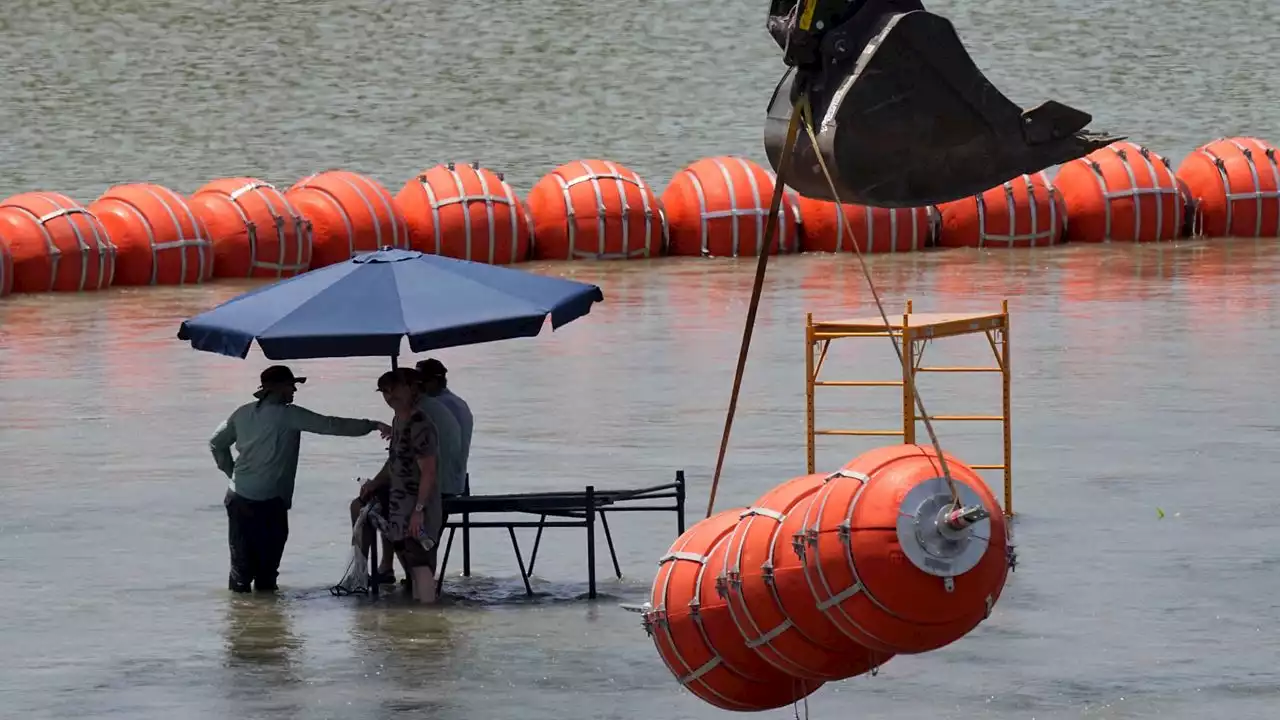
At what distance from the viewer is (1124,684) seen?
1147 cm

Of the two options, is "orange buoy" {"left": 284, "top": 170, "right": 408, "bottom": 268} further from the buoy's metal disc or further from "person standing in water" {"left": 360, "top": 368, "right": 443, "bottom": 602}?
the buoy's metal disc

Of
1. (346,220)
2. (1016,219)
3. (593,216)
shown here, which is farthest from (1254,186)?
(346,220)

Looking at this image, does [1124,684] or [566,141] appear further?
[566,141]

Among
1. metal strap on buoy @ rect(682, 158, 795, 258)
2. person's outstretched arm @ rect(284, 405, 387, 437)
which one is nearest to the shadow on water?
person's outstretched arm @ rect(284, 405, 387, 437)

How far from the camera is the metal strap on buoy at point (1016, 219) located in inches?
1388

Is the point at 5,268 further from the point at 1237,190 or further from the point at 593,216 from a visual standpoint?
the point at 1237,190

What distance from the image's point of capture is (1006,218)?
116 ft

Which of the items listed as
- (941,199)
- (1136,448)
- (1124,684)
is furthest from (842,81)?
(1136,448)

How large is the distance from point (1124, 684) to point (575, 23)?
49.8 meters

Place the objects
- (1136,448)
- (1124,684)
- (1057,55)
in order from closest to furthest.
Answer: (1124,684) < (1136,448) < (1057,55)

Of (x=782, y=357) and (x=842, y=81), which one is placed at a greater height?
(x=842, y=81)

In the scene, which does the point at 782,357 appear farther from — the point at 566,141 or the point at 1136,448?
the point at 566,141

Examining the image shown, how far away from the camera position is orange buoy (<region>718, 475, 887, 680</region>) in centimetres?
891

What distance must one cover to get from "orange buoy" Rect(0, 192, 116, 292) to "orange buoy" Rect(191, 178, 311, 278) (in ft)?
5.09
